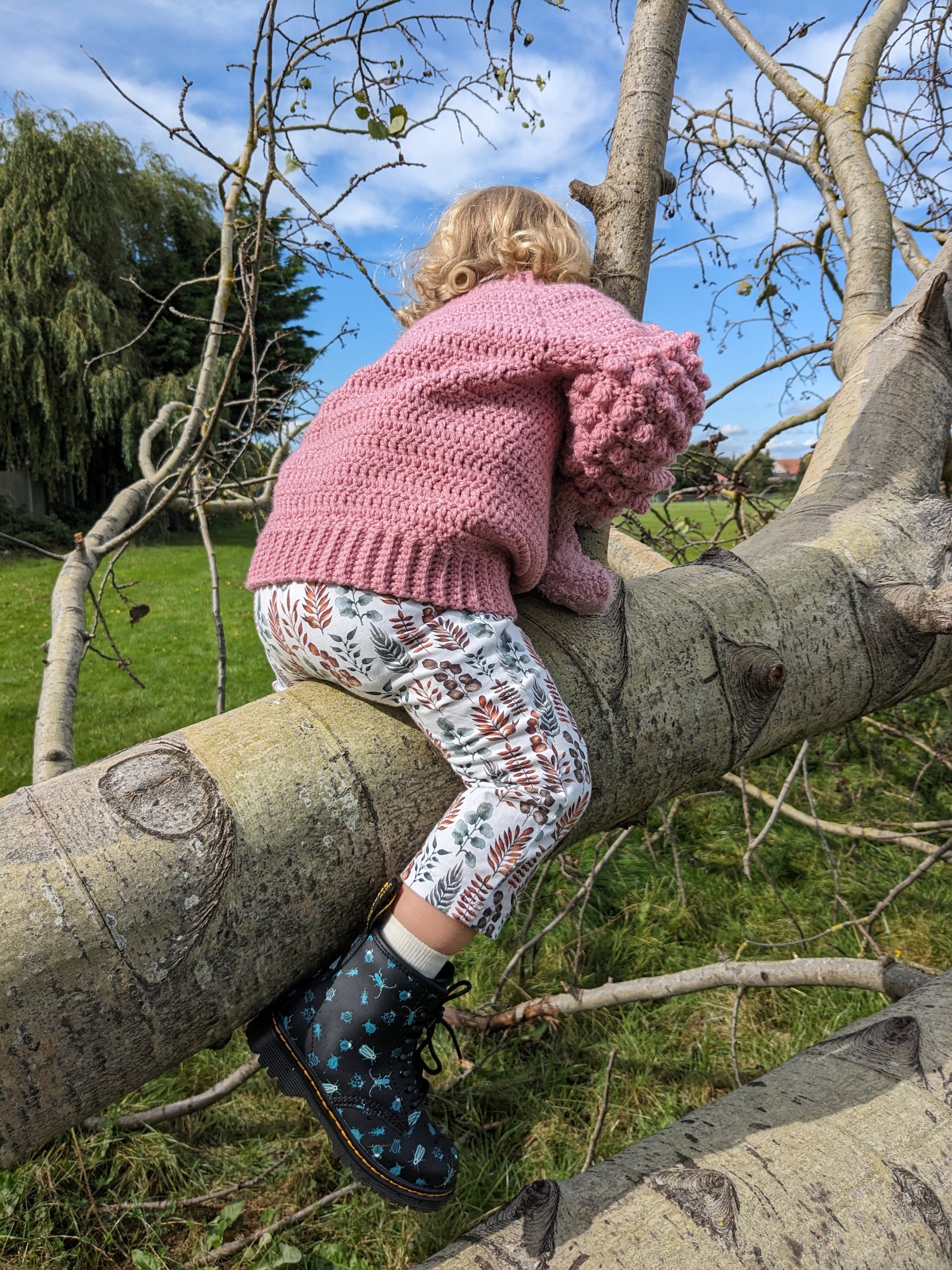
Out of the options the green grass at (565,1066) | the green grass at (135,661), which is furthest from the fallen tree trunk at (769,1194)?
the green grass at (135,661)

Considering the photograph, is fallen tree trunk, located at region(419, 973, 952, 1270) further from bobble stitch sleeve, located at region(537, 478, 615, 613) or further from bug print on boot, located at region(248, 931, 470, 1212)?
bobble stitch sleeve, located at region(537, 478, 615, 613)

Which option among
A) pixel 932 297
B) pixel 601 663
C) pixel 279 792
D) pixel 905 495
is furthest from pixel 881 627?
pixel 279 792

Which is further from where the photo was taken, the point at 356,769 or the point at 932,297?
the point at 932,297

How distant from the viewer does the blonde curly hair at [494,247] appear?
1666mm

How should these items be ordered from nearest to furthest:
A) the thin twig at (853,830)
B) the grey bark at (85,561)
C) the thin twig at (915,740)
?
the grey bark at (85,561) < the thin twig at (853,830) < the thin twig at (915,740)

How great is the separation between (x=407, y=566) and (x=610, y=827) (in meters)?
0.57

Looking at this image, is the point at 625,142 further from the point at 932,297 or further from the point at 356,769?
the point at 356,769

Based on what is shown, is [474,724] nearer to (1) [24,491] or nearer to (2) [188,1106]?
(2) [188,1106]

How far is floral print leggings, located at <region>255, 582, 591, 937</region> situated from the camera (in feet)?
3.97

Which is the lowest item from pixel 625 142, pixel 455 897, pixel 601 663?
pixel 455 897

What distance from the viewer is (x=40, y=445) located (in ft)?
51.4

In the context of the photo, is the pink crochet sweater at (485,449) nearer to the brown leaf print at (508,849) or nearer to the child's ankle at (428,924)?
the brown leaf print at (508,849)

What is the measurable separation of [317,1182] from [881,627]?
1.90 m

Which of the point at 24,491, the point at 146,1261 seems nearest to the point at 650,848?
the point at 146,1261
